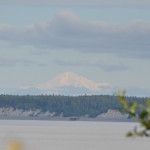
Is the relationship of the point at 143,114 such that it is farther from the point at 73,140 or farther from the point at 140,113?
the point at 73,140

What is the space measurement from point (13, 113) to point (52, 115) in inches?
399

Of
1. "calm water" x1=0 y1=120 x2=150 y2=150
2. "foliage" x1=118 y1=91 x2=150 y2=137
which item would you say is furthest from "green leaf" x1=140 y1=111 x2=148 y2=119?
"calm water" x1=0 y1=120 x2=150 y2=150

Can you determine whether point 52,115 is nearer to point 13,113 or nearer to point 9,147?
point 13,113

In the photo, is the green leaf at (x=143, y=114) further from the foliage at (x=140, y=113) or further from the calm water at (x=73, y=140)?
the calm water at (x=73, y=140)

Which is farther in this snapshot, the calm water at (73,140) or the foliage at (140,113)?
the calm water at (73,140)

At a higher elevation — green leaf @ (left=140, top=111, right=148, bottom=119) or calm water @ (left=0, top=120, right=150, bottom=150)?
green leaf @ (left=140, top=111, right=148, bottom=119)

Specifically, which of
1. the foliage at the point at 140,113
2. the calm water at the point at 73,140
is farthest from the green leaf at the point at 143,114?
the calm water at the point at 73,140

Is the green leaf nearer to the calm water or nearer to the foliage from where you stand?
the foliage

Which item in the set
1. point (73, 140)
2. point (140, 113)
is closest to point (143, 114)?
point (140, 113)

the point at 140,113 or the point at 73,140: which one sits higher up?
the point at 140,113

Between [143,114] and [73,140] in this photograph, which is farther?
[73,140]

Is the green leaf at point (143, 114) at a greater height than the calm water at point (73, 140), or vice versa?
the green leaf at point (143, 114)

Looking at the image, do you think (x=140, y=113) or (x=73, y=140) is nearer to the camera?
(x=140, y=113)

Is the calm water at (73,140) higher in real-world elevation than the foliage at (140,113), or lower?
lower
